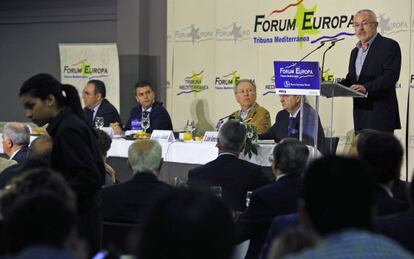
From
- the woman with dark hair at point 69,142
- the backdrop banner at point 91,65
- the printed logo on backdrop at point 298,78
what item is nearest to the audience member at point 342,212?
the woman with dark hair at point 69,142

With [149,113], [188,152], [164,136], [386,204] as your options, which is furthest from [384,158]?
[149,113]

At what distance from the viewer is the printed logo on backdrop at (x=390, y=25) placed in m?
8.38

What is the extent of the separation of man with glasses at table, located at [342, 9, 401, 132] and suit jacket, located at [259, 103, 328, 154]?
32cm

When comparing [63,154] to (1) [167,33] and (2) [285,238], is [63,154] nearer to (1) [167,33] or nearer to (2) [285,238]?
(2) [285,238]

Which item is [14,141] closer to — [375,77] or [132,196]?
[132,196]

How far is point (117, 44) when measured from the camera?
10578mm

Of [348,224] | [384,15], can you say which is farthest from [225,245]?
[384,15]

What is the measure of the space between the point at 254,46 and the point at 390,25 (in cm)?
188

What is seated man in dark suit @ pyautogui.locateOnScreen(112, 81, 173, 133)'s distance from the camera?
805cm

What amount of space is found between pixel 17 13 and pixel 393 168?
399 inches

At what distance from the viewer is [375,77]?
6.21 metres

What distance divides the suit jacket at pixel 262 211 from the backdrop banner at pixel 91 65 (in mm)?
7182

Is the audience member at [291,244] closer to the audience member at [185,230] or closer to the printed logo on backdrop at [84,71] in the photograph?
the audience member at [185,230]

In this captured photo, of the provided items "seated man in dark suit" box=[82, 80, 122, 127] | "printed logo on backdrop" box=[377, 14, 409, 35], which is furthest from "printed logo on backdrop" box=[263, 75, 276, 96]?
"seated man in dark suit" box=[82, 80, 122, 127]
